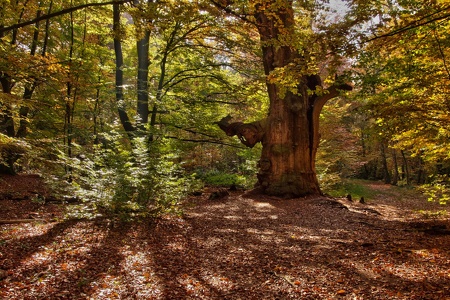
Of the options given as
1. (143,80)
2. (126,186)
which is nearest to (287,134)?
(143,80)

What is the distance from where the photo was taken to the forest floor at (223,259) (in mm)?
3013

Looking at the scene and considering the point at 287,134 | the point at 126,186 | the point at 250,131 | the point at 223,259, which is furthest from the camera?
the point at 250,131

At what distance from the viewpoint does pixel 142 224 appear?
18.3 ft

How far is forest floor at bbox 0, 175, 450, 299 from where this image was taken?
301cm

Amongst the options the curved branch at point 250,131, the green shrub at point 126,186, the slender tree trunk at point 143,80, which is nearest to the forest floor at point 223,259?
the green shrub at point 126,186

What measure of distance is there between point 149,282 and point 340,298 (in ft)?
6.68

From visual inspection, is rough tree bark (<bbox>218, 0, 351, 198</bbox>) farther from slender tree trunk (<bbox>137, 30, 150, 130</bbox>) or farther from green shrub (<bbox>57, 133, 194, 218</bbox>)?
green shrub (<bbox>57, 133, 194, 218</bbox>)

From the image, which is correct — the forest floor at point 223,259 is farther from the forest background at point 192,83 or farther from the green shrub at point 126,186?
the forest background at point 192,83

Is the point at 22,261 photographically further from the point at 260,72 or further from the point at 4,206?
the point at 260,72

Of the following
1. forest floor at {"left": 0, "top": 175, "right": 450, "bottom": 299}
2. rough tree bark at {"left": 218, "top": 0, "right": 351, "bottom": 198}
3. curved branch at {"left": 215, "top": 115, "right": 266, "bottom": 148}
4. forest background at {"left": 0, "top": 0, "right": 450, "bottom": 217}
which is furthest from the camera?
curved branch at {"left": 215, "top": 115, "right": 266, "bottom": 148}

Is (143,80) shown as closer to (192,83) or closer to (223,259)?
(192,83)

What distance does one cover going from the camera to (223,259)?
13.3ft

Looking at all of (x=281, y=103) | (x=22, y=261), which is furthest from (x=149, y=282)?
(x=281, y=103)

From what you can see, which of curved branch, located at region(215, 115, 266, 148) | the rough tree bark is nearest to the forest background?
the rough tree bark
